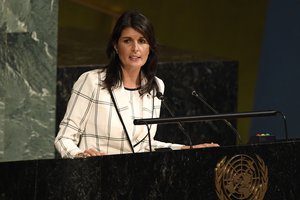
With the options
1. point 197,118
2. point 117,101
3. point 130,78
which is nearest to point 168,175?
point 197,118

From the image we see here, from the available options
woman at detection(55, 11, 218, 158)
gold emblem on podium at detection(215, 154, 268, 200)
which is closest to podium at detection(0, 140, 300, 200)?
gold emblem on podium at detection(215, 154, 268, 200)

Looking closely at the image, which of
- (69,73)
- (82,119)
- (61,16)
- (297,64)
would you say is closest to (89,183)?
(82,119)

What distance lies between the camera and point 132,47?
5.54m

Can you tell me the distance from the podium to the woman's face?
0.67 meters

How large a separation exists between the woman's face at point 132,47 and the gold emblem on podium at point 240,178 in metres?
0.73

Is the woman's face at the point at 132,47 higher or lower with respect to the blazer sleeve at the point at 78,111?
higher

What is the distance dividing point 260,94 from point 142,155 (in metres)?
4.91

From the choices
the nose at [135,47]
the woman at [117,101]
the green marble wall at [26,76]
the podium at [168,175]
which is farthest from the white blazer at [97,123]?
the podium at [168,175]

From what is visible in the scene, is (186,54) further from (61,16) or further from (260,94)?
(61,16)

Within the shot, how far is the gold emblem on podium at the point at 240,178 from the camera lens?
514 centimetres

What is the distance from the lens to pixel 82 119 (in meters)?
5.51

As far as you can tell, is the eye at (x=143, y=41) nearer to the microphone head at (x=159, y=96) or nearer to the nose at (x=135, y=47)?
the nose at (x=135, y=47)

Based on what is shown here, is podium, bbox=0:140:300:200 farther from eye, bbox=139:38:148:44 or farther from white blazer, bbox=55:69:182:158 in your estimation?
eye, bbox=139:38:148:44

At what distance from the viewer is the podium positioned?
4.77 m
